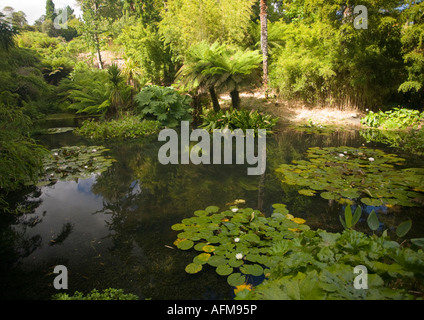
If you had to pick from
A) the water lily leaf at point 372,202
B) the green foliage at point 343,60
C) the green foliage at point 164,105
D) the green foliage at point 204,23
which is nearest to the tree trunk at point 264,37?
the green foliage at point 343,60

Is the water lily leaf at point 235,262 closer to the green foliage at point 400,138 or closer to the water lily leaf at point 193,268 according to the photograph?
the water lily leaf at point 193,268

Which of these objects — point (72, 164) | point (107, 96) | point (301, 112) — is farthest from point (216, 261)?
point (107, 96)

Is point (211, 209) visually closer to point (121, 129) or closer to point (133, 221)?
point (133, 221)

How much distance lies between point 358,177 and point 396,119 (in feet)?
14.4

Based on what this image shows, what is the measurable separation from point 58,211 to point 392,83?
27.0 feet

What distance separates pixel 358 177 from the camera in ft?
11.4

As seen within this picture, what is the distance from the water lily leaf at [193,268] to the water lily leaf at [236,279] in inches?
9.6

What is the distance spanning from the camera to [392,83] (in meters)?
6.82

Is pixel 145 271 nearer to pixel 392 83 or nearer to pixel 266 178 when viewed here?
pixel 266 178

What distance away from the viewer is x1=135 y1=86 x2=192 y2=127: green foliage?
804 centimetres

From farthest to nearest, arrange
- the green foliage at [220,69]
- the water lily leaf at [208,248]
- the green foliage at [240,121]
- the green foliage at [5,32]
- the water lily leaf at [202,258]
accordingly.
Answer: the green foliage at [220,69] < the green foliage at [240,121] < the green foliage at [5,32] < the water lily leaf at [208,248] < the water lily leaf at [202,258]

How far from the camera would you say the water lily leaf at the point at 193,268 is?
72.9 inches

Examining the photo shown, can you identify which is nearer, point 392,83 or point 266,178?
point 266,178
